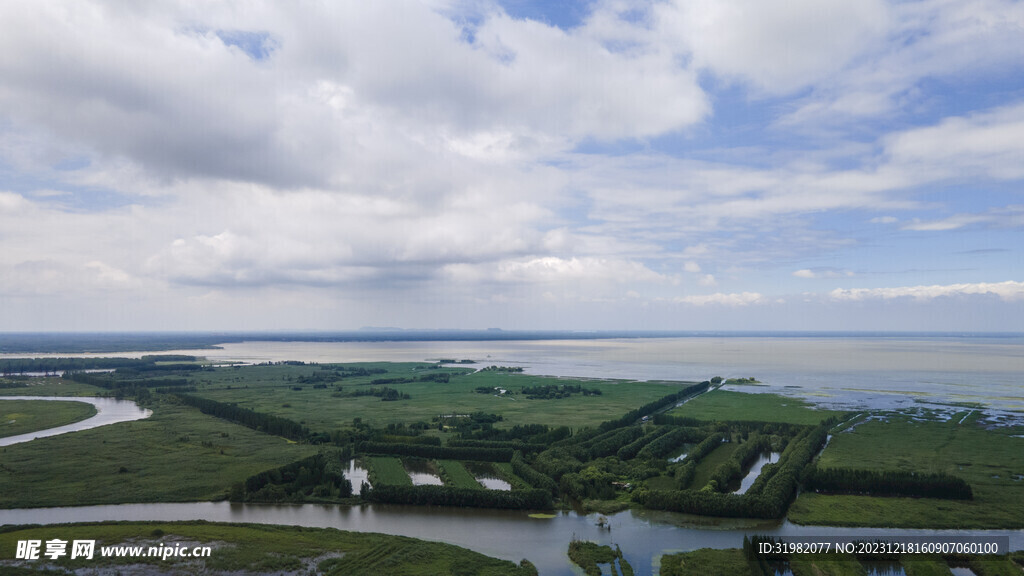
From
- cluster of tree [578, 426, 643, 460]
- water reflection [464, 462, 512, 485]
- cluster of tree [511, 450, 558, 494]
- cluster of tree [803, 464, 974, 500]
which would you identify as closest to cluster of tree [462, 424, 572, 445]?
cluster of tree [578, 426, 643, 460]

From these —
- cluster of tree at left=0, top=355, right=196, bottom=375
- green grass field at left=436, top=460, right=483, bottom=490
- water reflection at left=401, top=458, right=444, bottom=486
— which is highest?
cluster of tree at left=0, top=355, right=196, bottom=375

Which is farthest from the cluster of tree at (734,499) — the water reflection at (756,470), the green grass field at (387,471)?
the green grass field at (387,471)

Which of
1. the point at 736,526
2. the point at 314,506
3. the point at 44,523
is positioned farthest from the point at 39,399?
the point at 736,526

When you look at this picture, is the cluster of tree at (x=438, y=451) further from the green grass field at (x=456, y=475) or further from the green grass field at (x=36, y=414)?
the green grass field at (x=36, y=414)

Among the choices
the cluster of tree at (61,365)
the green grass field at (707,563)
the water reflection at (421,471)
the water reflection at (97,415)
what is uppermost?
the cluster of tree at (61,365)

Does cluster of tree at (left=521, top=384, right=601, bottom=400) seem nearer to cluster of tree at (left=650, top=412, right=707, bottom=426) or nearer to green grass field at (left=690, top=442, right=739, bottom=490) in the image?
cluster of tree at (left=650, top=412, right=707, bottom=426)

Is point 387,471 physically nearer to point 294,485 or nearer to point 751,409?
point 294,485
